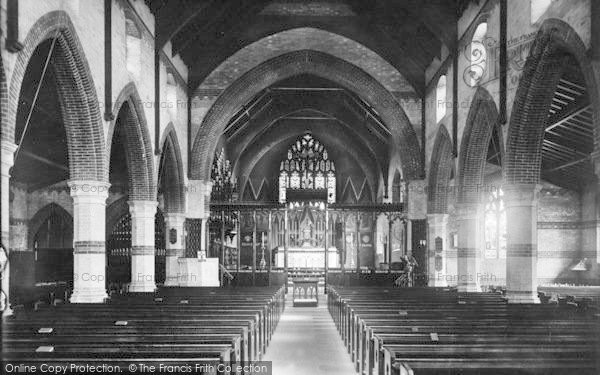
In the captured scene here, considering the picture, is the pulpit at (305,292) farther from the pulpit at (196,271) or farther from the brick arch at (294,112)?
the brick arch at (294,112)

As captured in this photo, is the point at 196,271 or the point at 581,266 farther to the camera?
the point at 581,266

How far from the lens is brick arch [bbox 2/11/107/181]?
11.4m

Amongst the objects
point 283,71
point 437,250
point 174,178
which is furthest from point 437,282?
point 174,178

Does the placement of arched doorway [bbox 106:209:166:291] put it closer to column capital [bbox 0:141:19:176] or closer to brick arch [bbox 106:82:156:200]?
brick arch [bbox 106:82:156:200]

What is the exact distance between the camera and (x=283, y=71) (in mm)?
24672

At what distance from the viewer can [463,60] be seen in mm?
18562

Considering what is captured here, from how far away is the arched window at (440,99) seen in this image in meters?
21.5

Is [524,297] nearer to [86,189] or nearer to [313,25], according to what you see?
[86,189]

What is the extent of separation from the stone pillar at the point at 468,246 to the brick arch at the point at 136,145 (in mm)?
9346

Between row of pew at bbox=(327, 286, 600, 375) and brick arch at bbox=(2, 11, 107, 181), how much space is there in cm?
666

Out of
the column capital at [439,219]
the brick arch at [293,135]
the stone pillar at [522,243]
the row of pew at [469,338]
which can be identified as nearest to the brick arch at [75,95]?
the row of pew at [469,338]

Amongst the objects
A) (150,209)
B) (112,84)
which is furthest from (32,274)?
(112,84)

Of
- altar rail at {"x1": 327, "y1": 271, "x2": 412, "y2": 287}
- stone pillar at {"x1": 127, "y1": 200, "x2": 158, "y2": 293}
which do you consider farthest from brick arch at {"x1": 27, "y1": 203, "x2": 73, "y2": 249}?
altar rail at {"x1": 327, "y1": 271, "x2": 412, "y2": 287}

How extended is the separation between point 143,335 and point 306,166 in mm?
33559
